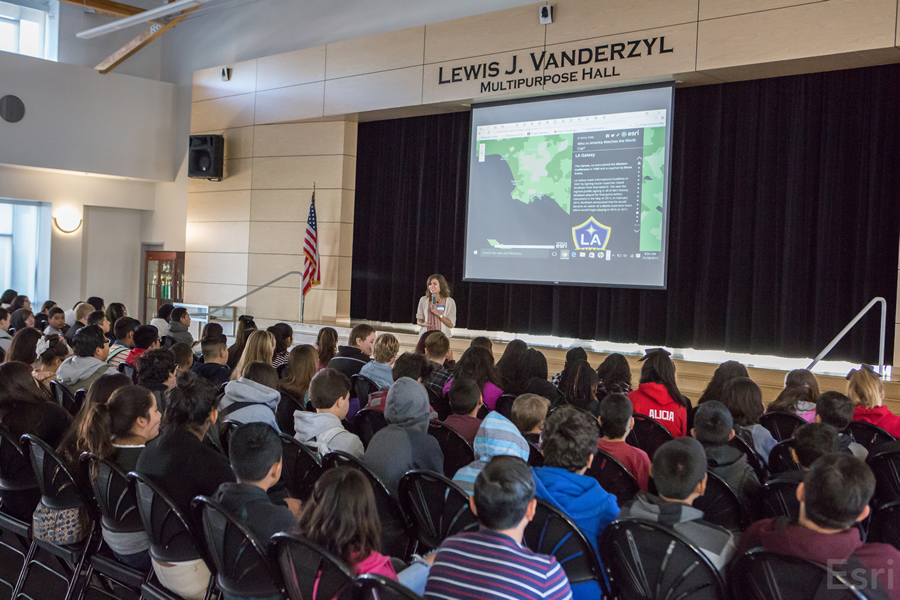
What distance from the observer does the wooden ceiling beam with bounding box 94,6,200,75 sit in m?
11.5

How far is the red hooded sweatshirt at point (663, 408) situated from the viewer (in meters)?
3.99

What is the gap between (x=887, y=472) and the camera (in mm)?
2975

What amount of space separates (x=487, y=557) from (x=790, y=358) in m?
6.32

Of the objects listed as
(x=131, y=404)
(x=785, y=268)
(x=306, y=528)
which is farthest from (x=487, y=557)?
(x=785, y=268)

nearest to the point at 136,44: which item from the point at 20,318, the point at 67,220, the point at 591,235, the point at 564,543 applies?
the point at 67,220

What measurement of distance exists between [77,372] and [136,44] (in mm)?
9173

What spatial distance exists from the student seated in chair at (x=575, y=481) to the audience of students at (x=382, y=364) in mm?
2162

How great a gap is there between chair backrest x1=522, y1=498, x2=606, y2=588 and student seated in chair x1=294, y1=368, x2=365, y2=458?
43.1 inches

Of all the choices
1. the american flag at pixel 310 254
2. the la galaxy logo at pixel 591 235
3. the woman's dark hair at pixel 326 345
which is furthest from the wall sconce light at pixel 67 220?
the woman's dark hair at pixel 326 345

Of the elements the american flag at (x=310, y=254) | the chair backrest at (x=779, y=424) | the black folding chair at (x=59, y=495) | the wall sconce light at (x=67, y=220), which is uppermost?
the wall sconce light at (x=67, y=220)

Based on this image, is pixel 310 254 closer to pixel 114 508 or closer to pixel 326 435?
pixel 326 435

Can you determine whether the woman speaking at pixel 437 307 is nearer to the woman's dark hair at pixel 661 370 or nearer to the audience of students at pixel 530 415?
the woman's dark hair at pixel 661 370

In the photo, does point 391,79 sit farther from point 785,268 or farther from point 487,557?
point 487,557

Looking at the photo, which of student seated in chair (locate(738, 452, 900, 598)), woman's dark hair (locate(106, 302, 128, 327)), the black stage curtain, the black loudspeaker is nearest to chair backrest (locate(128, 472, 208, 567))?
student seated in chair (locate(738, 452, 900, 598))
